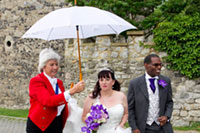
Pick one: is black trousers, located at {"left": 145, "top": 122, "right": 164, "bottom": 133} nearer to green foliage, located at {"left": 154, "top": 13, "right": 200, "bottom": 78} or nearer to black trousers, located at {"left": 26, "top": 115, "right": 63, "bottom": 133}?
black trousers, located at {"left": 26, "top": 115, "right": 63, "bottom": 133}

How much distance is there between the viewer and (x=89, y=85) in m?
8.96

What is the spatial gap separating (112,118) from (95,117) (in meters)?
0.39

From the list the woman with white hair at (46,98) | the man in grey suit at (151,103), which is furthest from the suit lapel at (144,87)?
the woman with white hair at (46,98)

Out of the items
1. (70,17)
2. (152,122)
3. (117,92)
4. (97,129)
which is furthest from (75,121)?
(70,17)

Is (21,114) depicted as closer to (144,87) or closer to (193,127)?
(193,127)

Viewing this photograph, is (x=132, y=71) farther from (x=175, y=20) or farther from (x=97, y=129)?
(x=97, y=129)

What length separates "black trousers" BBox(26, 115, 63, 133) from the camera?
11.7 feet

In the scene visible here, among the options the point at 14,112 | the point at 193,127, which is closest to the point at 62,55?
the point at 14,112

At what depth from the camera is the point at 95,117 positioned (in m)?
3.38

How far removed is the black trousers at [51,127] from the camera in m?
3.55

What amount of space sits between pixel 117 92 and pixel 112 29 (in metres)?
1.30

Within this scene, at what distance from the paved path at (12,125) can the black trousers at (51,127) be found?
181 inches

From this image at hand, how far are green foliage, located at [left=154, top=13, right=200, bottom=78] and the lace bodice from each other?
407cm

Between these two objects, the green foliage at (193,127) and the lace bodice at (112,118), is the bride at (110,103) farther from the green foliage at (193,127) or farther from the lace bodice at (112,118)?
the green foliage at (193,127)
